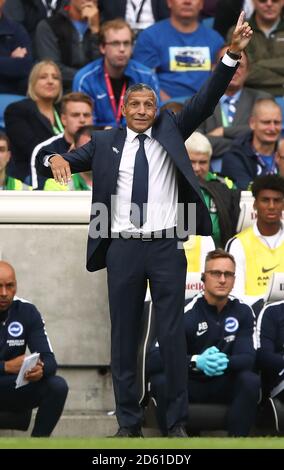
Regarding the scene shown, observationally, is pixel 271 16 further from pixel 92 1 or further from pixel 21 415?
pixel 21 415

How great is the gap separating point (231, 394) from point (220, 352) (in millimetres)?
299

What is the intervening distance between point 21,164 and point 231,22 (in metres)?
3.27

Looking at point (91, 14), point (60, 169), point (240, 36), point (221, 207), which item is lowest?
point (221, 207)

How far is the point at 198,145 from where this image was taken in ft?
38.0

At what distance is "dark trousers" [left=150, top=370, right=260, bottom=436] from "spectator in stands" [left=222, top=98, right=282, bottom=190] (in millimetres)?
2561

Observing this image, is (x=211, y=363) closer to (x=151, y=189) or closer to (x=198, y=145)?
(x=151, y=189)

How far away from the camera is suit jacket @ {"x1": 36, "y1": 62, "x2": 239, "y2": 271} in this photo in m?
8.34

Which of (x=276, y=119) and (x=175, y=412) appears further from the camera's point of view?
(x=276, y=119)

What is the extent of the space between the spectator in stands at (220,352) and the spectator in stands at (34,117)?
3005mm

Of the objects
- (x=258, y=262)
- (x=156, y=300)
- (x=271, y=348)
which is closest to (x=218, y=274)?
(x=271, y=348)

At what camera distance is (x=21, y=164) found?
1270 centimetres

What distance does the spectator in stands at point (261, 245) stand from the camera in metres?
10.7

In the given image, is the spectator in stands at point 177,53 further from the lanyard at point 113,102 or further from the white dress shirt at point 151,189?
the white dress shirt at point 151,189

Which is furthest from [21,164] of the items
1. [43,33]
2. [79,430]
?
[79,430]
